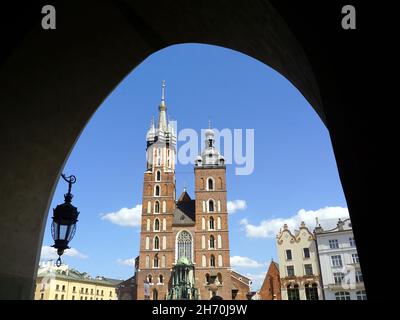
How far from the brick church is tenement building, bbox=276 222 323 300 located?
1188 cm

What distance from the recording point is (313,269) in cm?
3722

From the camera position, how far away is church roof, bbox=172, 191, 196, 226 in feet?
178

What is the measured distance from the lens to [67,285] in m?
58.4

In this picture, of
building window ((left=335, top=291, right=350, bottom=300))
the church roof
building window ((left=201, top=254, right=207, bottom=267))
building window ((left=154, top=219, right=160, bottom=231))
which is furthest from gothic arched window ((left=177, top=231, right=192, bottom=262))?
building window ((left=335, top=291, right=350, bottom=300))

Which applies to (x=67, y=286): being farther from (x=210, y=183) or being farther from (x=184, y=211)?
(x=210, y=183)

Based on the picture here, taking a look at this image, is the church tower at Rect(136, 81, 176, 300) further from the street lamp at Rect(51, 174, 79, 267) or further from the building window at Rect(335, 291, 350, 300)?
the street lamp at Rect(51, 174, 79, 267)

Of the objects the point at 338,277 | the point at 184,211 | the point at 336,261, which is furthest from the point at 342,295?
the point at 184,211

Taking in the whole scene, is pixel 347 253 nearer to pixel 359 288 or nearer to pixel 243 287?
pixel 359 288

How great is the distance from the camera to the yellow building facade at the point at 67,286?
5266 cm

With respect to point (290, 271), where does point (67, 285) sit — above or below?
above

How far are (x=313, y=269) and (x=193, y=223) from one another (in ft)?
69.7

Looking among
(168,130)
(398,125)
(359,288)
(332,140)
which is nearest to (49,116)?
(332,140)

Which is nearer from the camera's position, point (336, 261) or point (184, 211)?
point (336, 261)

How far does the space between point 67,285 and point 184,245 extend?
Result: 22.3 m
